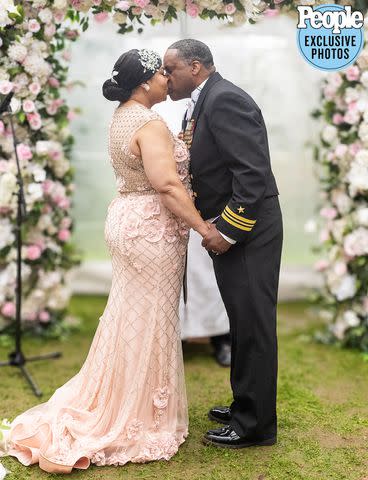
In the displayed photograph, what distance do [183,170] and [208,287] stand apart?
5.16 ft

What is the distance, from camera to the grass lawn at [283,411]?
3.20 metres

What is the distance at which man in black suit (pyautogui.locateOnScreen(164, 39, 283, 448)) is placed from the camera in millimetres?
3074

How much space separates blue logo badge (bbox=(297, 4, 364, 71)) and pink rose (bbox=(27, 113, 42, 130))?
1670 mm

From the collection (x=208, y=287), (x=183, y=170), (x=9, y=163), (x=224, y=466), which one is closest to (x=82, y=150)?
(x=9, y=163)

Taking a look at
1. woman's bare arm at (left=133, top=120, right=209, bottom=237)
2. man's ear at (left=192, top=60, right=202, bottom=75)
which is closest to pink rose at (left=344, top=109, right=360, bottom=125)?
man's ear at (left=192, top=60, right=202, bottom=75)

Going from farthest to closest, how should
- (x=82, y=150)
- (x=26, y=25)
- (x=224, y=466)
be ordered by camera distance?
(x=82, y=150) → (x=26, y=25) → (x=224, y=466)

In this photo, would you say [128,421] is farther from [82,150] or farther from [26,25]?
[82,150]

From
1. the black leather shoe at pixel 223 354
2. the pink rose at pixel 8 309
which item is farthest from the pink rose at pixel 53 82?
the black leather shoe at pixel 223 354

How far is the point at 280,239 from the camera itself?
10.8ft

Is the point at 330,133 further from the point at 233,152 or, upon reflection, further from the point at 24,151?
the point at 24,151

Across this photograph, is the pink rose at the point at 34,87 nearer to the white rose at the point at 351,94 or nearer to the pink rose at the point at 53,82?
the pink rose at the point at 53,82

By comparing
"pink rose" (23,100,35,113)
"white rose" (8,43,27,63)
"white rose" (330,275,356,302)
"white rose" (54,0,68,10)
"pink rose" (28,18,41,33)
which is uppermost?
"white rose" (54,0,68,10)

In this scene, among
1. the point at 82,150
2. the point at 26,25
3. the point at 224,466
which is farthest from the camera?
the point at 82,150

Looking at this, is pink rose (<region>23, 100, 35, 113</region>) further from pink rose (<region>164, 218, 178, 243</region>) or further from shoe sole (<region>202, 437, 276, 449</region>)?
shoe sole (<region>202, 437, 276, 449</region>)
